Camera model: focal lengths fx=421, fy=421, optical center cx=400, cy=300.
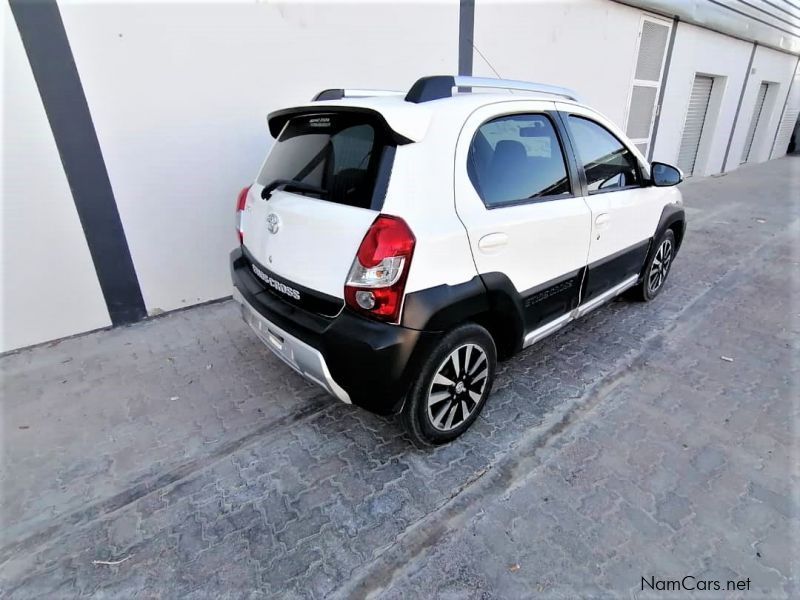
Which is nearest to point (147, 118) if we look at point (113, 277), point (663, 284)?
point (113, 277)

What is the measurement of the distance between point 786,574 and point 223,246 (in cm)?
440

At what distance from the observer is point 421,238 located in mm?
1858

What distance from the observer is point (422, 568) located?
5.86 feet

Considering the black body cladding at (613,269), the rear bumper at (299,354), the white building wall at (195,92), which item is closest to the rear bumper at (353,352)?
the rear bumper at (299,354)

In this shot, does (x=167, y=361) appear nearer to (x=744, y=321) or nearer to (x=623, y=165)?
(x=623, y=165)

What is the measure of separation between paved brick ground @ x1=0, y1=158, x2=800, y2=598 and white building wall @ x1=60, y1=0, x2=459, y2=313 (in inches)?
34.4

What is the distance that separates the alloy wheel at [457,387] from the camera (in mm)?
2213

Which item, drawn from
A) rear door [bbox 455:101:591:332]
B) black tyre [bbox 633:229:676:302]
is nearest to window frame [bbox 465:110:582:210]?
rear door [bbox 455:101:591:332]

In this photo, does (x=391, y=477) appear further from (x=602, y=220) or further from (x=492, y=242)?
(x=602, y=220)

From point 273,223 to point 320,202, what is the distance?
1.20 ft

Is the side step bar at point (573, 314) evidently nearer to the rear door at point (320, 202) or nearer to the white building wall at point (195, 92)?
the rear door at point (320, 202)

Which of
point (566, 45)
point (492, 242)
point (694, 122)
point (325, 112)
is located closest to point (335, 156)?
point (325, 112)

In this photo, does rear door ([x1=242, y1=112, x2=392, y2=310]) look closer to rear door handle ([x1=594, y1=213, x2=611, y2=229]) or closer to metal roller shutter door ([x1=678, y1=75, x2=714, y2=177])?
rear door handle ([x1=594, y1=213, x2=611, y2=229])

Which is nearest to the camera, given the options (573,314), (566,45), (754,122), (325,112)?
(325,112)
